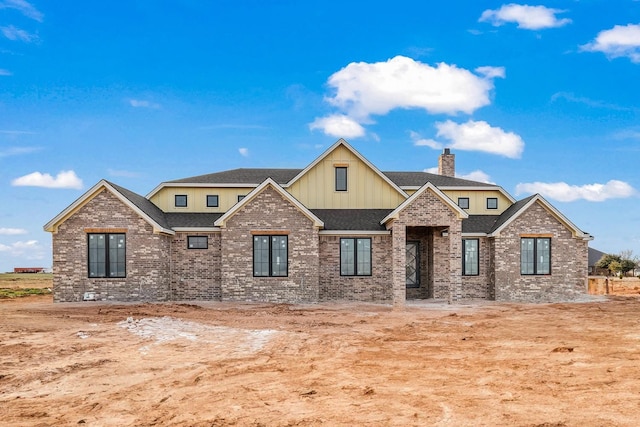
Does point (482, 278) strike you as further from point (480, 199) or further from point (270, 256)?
point (270, 256)

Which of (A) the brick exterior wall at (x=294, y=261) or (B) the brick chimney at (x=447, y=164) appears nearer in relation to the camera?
(A) the brick exterior wall at (x=294, y=261)

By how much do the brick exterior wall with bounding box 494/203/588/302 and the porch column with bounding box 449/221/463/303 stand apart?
2988 mm

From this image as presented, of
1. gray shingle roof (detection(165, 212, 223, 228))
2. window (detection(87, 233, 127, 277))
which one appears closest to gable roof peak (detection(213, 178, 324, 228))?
gray shingle roof (detection(165, 212, 223, 228))

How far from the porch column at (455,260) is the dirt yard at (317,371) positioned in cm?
477

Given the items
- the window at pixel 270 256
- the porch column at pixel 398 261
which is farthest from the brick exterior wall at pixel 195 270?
the porch column at pixel 398 261

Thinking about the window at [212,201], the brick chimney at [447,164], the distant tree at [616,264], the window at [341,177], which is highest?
the brick chimney at [447,164]

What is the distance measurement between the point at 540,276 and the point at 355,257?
9363 mm

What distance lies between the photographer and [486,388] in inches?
332

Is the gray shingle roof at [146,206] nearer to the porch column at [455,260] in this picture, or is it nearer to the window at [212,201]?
the window at [212,201]

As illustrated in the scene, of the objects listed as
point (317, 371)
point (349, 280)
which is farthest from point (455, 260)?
point (317, 371)

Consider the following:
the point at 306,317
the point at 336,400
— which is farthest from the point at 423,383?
the point at 306,317

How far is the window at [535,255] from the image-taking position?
24.5 metres

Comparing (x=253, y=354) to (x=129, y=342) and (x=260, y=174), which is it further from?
(x=260, y=174)

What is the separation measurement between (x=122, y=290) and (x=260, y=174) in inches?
435
